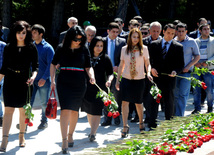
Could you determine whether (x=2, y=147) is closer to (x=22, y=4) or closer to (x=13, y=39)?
(x=13, y=39)

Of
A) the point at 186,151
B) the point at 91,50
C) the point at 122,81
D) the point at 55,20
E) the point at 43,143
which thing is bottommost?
the point at 43,143

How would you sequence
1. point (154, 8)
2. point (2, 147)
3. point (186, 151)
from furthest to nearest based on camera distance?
point (154, 8), point (2, 147), point (186, 151)

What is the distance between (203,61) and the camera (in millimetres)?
10164

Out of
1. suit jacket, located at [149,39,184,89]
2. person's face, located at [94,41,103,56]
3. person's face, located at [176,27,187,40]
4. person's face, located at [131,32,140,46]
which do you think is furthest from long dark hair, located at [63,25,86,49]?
person's face, located at [176,27,187,40]

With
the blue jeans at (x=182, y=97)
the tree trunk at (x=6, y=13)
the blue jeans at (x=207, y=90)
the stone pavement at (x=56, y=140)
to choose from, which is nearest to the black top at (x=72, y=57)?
the stone pavement at (x=56, y=140)

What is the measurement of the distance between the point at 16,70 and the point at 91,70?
1.20 m

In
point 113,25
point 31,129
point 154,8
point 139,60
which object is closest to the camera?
point 139,60

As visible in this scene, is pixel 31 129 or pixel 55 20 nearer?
pixel 31 129

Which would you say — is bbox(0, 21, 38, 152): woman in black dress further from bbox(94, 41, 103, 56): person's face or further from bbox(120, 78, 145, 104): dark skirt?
bbox(120, 78, 145, 104): dark skirt

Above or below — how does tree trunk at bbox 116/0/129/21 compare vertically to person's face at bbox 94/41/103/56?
above

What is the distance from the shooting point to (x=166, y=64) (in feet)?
26.5

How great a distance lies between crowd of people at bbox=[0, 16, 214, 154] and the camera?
6617 millimetres

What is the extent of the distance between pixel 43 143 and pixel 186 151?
299 cm

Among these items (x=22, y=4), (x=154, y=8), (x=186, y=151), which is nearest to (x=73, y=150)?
(x=186, y=151)
